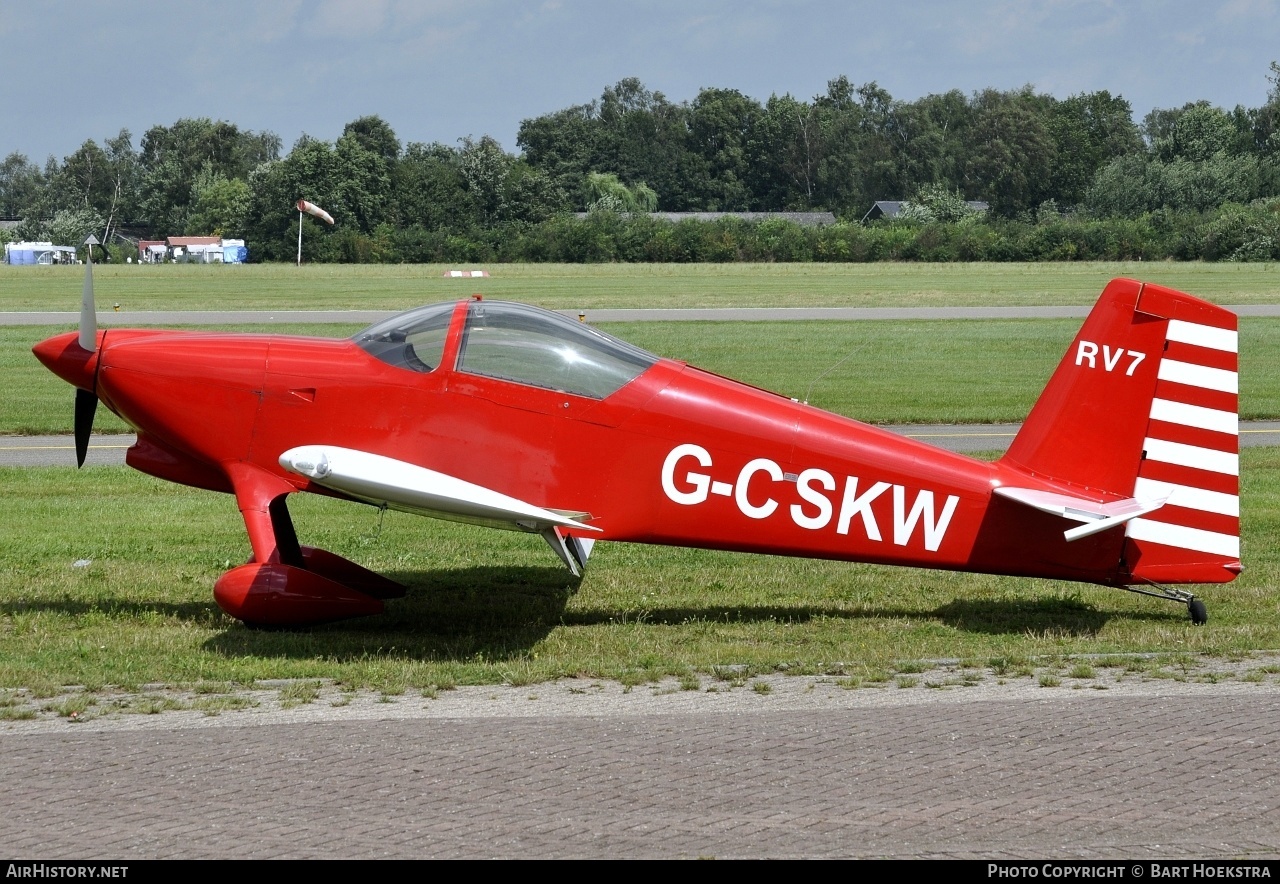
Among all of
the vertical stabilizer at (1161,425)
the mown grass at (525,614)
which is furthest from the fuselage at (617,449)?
the mown grass at (525,614)

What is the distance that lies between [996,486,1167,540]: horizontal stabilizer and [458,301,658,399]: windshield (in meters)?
2.46

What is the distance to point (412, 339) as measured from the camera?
839 cm

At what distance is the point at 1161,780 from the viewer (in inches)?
228

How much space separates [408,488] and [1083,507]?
4001 mm

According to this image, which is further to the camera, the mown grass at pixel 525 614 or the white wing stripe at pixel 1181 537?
the white wing stripe at pixel 1181 537

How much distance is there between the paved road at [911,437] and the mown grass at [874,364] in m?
0.54

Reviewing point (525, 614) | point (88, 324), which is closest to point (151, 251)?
point (88, 324)

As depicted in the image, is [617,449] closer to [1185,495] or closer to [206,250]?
[1185,495]

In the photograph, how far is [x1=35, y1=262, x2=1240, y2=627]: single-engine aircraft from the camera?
8.24 meters

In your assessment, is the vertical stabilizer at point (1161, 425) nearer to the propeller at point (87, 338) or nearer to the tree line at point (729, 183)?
the propeller at point (87, 338)

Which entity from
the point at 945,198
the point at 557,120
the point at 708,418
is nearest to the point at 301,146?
the point at 945,198

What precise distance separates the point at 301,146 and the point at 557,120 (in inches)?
2440

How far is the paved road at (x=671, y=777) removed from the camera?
508cm
